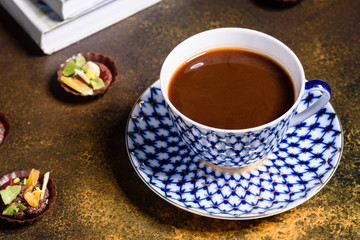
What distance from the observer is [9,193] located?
1053 mm

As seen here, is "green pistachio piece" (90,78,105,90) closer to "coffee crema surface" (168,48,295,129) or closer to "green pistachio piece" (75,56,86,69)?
"green pistachio piece" (75,56,86,69)

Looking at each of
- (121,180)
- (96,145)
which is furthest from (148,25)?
(121,180)

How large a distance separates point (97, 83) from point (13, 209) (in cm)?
44

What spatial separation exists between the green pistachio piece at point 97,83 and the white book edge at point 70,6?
24cm

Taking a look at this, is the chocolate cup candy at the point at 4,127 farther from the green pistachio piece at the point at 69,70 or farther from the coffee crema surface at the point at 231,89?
the coffee crema surface at the point at 231,89

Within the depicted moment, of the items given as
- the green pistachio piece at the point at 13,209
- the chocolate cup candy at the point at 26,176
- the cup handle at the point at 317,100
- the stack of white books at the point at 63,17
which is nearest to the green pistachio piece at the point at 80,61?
the stack of white books at the point at 63,17

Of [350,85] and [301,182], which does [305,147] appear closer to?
[301,182]

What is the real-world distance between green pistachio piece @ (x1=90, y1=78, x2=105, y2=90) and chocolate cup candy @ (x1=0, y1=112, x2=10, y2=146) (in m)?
0.27

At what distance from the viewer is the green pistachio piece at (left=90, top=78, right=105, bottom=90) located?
4.24ft

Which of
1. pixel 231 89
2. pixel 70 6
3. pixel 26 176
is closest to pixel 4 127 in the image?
pixel 26 176

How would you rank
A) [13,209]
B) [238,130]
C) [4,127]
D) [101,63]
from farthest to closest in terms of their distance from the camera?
[101,63] → [4,127] → [13,209] → [238,130]

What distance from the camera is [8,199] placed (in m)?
1.04

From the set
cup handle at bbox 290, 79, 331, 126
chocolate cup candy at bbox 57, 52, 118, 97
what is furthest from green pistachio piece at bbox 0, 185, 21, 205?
cup handle at bbox 290, 79, 331, 126

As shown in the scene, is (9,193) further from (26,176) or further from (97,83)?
(97,83)
